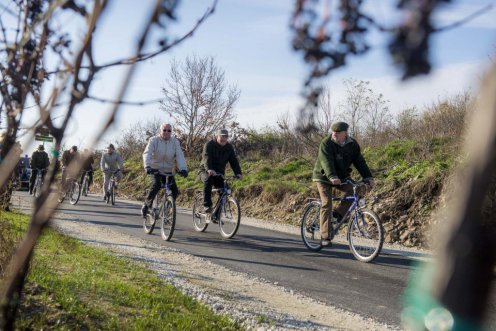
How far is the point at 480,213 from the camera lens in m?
0.62

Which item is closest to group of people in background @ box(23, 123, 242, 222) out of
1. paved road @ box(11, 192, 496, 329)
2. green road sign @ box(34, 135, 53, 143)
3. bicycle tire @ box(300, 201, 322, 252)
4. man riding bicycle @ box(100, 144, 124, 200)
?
paved road @ box(11, 192, 496, 329)

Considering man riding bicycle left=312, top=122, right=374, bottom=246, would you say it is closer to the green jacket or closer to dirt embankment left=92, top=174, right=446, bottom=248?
the green jacket

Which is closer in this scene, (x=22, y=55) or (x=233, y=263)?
(x=22, y=55)

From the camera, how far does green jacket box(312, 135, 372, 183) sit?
9016 millimetres

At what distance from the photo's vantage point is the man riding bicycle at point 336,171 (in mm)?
9008

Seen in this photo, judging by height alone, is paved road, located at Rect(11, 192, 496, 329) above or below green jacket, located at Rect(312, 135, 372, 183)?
below

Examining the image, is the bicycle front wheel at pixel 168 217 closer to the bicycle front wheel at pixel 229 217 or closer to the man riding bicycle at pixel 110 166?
the bicycle front wheel at pixel 229 217

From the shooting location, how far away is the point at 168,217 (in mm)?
10688

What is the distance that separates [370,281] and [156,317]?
11.7 feet

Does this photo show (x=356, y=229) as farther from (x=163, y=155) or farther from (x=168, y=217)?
(x=163, y=155)

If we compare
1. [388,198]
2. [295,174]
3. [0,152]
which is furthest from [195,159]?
[0,152]

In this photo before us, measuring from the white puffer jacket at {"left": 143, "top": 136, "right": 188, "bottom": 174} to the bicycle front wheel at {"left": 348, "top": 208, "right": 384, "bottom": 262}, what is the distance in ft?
11.5

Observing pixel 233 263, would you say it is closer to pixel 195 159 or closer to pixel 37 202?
pixel 37 202

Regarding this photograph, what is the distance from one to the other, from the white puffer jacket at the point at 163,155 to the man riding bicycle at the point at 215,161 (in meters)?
0.55
